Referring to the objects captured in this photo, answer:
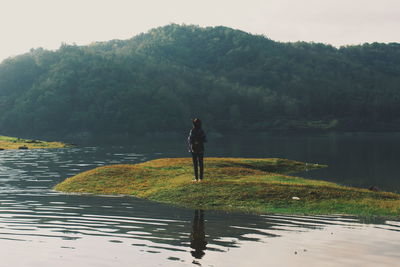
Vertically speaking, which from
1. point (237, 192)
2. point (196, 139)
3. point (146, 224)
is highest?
point (196, 139)

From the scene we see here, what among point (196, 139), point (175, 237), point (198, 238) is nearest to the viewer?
point (198, 238)

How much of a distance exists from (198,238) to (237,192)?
1047 centimetres

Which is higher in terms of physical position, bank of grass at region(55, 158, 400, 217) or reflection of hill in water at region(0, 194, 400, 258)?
bank of grass at region(55, 158, 400, 217)

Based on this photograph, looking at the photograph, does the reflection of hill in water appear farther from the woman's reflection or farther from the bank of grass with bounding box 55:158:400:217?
the bank of grass with bounding box 55:158:400:217

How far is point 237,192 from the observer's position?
91.3 ft

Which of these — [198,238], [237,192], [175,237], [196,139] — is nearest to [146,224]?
[175,237]

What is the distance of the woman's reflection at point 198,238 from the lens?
15445 mm

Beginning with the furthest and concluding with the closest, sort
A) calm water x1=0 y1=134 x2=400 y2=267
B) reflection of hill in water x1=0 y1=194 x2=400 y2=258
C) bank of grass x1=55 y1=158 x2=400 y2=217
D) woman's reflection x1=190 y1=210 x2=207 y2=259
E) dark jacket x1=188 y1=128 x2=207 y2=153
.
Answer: dark jacket x1=188 y1=128 x2=207 y2=153, bank of grass x1=55 y1=158 x2=400 y2=217, reflection of hill in water x1=0 y1=194 x2=400 y2=258, woman's reflection x1=190 y1=210 x2=207 y2=259, calm water x1=0 y1=134 x2=400 y2=267

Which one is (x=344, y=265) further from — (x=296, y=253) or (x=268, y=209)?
(x=268, y=209)

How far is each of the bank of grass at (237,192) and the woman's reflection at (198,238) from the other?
372 centimetres

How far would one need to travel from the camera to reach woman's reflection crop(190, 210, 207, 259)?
1545 cm

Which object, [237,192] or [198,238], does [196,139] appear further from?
[198,238]

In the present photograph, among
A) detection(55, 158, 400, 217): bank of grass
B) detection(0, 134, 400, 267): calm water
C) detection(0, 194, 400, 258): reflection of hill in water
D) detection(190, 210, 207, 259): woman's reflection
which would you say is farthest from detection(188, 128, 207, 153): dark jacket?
detection(190, 210, 207, 259): woman's reflection

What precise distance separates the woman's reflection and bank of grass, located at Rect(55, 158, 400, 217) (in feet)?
12.2
